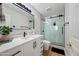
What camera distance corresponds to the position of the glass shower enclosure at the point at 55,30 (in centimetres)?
279

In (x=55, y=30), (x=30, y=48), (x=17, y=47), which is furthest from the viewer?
(x=55, y=30)

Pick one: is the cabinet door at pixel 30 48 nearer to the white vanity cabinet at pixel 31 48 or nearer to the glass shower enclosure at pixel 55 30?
the white vanity cabinet at pixel 31 48

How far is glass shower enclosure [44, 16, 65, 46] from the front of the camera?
279cm

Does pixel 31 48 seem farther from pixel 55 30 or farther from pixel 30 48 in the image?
pixel 55 30

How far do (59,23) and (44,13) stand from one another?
0.75 m

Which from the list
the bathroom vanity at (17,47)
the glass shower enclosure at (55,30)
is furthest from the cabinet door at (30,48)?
the glass shower enclosure at (55,30)

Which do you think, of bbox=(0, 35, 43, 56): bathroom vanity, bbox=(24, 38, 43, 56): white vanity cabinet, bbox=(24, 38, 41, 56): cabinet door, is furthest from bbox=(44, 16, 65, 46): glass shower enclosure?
bbox=(0, 35, 43, 56): bathroom vanity

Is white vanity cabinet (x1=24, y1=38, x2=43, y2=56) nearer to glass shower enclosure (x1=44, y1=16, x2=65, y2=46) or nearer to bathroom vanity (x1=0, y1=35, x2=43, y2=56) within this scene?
bathroom vanity (x1=0, y1=35, x2=43, y2=56)

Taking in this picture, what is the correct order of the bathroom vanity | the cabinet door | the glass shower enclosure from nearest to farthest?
the bathroom vanity → the cabinet door → the glass shower enclosure

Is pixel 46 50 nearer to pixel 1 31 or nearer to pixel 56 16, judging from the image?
pixel 56 16

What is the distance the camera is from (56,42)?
3207mm

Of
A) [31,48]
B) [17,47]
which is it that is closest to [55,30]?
[31,48]

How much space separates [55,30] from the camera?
2.96 meters

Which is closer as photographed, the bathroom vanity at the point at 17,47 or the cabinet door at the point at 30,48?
the bathroom vanity at the point at 17,47
